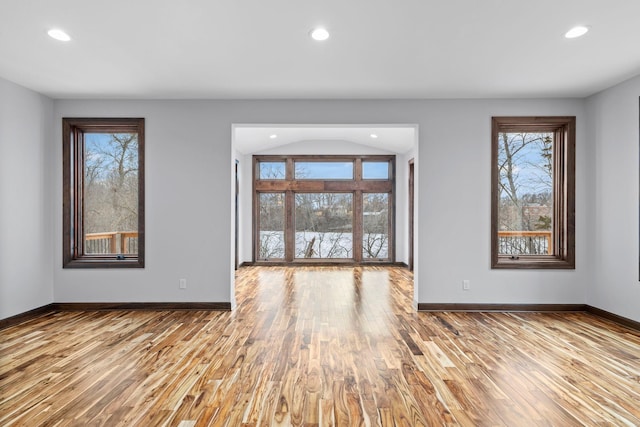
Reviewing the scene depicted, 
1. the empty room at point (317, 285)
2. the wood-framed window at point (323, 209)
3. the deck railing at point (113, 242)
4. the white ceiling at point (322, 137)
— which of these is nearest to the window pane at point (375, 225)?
the wood-framed window at point (323, 209)

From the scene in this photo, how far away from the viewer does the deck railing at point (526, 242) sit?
482cm

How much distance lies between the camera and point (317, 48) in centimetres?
320

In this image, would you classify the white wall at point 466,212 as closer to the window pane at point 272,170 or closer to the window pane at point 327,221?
the window pane at point 327,221

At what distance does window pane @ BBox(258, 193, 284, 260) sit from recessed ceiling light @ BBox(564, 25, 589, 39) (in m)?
6.19

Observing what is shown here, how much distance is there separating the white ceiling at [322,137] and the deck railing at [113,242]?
2.52 m

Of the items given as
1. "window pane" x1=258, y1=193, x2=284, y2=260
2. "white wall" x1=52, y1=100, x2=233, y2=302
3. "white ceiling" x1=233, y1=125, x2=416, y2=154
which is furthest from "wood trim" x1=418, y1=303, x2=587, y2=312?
"window pane" x1=258, y1=193, x2=284, y2=260

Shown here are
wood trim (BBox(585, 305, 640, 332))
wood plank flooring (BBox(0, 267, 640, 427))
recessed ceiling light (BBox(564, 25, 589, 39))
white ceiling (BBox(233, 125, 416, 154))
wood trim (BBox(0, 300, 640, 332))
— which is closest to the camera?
wood plank flooring (BBox(0, 267, 640, 427))

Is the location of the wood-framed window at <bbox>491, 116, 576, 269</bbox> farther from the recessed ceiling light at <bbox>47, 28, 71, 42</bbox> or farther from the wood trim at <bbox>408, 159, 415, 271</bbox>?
the recessed ceiling light at <bbox>47, 28, 71, 42</bbox>

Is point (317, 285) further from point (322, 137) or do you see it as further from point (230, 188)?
point (322, 137)

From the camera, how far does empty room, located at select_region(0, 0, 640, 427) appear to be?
2.51 metres

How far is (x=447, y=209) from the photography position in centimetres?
464

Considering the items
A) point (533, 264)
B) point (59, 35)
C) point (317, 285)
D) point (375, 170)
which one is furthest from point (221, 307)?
point (375, 170)

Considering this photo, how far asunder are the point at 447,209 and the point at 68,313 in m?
4.83

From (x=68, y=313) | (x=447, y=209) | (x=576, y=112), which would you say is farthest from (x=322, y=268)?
(x=576, y=112)
